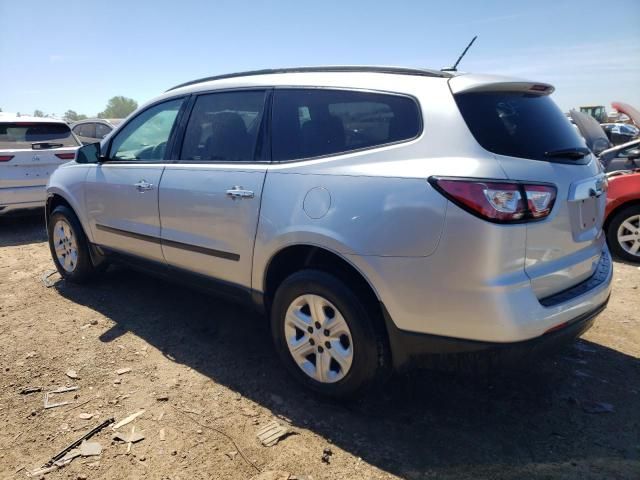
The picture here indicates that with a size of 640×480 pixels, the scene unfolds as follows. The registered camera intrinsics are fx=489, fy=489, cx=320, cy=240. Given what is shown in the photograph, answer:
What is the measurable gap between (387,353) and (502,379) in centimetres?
96

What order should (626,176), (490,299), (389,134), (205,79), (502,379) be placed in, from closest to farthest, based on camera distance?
(490,299), (389,134), (502,379), (205,79), (626,176)

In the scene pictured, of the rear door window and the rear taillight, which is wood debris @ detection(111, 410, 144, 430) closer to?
the rear door window

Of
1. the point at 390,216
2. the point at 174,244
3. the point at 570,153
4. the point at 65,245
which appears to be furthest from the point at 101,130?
the point at 570,153

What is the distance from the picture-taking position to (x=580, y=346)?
357cm

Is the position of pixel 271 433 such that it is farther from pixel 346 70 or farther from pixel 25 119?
pixel 25 119

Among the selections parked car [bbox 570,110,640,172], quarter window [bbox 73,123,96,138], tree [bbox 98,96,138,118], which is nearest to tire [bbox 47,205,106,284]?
parked car [bbox 570,110,640,172]

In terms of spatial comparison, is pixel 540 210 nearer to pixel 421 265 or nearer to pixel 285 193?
pixel 421 265

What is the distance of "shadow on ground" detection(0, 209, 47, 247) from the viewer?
279 inches

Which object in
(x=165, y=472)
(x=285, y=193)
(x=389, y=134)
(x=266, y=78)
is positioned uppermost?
(x=266, y=78)

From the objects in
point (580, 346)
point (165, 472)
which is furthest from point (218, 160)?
point (580, 346)

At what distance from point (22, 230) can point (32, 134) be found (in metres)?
1.53

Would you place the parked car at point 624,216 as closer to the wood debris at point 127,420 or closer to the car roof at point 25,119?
the wood debris at point 127,420

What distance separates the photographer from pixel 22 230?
7.80 metres

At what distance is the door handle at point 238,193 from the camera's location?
119 inches
